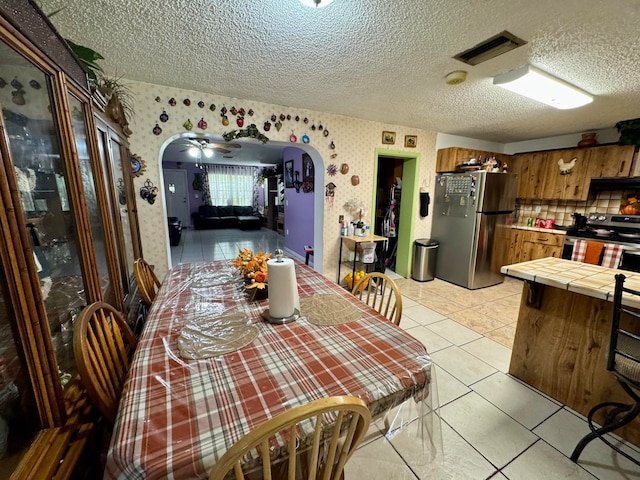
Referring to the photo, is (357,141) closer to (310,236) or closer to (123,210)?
(310,236)

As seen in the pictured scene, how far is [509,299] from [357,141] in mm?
2950

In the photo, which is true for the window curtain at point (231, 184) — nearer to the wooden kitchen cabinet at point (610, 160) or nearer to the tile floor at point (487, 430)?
the tile floor at point (487, 430)

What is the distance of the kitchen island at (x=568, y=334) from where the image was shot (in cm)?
148

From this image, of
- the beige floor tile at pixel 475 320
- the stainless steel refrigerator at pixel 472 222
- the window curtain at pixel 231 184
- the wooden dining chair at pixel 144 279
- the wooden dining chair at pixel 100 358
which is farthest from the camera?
the window curtain at pixel 231 184

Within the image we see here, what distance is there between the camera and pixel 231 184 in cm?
995

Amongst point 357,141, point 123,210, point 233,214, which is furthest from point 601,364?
point 233,214

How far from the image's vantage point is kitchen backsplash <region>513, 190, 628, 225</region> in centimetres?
364

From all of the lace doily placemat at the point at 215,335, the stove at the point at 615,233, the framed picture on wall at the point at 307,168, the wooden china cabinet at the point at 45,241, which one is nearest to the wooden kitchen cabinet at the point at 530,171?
the stove at the point at 615,233

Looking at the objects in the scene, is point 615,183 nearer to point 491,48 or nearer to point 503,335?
point 503,335

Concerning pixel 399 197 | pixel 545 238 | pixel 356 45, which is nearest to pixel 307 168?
pixel 399 197

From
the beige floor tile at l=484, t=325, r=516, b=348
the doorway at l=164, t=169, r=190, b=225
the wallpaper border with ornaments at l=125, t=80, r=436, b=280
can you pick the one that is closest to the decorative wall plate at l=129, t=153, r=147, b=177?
the wallpaper border with ornaments at l=125, t=80, r=436, b=280

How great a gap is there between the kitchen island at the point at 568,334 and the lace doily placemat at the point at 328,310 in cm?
115

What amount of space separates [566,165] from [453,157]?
65.7 inches

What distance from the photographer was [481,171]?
3.44 meters
